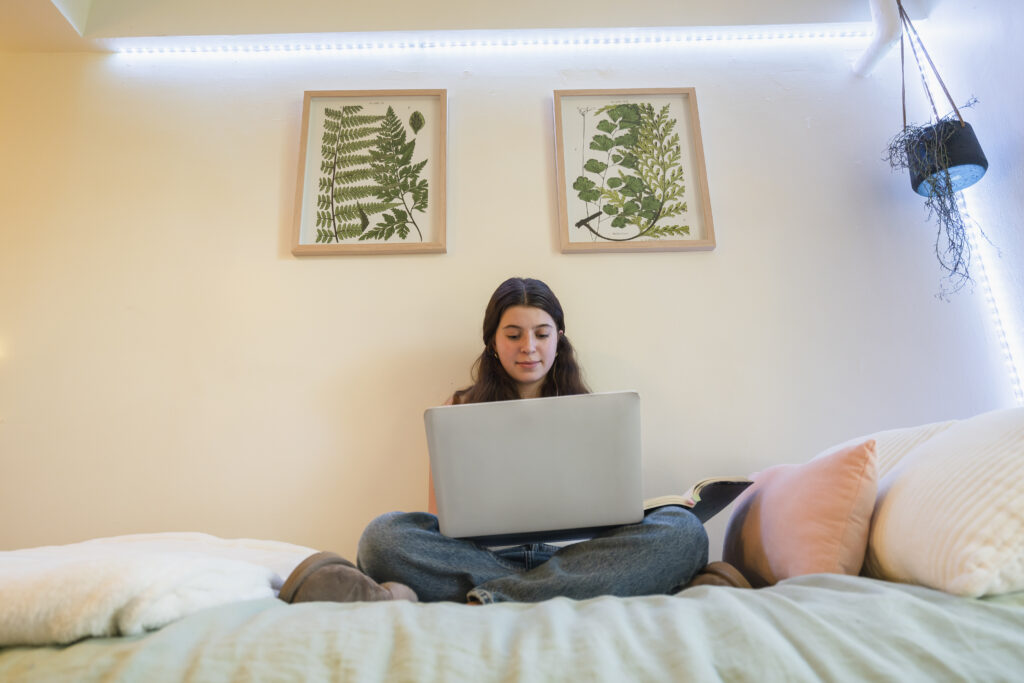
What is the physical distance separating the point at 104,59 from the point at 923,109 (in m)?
2.47

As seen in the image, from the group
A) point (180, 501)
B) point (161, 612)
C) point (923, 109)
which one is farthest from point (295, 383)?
point (923, 109)

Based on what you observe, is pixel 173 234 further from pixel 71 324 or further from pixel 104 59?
pixel 104 59

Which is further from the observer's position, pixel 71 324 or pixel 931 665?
pixel 71 324

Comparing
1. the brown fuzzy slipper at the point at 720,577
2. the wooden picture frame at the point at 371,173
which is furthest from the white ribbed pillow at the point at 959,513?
the wooden picture frame at the point at 371,173

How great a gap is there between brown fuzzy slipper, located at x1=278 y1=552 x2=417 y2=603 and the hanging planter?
1652mm

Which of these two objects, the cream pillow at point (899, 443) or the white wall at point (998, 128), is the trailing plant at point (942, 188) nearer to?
the white wall at point (998, 128)

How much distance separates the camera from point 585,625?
616mm

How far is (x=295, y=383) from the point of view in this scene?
1690 millimetres

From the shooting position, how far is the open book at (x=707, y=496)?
1.17m

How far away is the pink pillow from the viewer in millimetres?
945

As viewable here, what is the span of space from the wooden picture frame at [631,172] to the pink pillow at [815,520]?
0.83 metres

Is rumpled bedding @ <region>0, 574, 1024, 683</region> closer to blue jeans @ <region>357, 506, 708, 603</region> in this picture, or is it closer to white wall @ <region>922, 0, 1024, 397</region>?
blue jeans @ <region>357, 506, 708, 603</region>

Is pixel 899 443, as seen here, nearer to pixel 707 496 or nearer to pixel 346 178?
pixel 707 496

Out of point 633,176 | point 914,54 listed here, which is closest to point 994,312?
point 914,54
